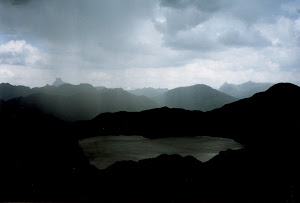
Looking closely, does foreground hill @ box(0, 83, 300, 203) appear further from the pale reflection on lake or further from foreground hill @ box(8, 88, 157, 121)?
foreground hill @ box(8, 88, 157, 121)

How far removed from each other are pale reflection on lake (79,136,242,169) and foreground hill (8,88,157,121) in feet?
401

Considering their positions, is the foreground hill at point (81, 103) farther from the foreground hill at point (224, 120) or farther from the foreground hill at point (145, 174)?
the foreground hill at point (145, 174)

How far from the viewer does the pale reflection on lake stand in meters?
15.5

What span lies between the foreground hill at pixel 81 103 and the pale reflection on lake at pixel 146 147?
122162 millimetres

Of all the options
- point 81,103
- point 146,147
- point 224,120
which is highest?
point 81,103

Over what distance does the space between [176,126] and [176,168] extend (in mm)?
15057

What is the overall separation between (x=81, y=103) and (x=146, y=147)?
499 feet

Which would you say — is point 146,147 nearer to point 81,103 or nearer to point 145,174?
point 145,174

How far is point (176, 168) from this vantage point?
965cm

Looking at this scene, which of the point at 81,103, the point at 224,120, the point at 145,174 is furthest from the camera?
the point at 81,103

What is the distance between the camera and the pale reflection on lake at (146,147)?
15453 millimetres

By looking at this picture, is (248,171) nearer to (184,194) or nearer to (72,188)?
(184,194)

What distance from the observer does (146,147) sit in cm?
1928

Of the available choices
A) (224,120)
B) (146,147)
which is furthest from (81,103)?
(146,147)
